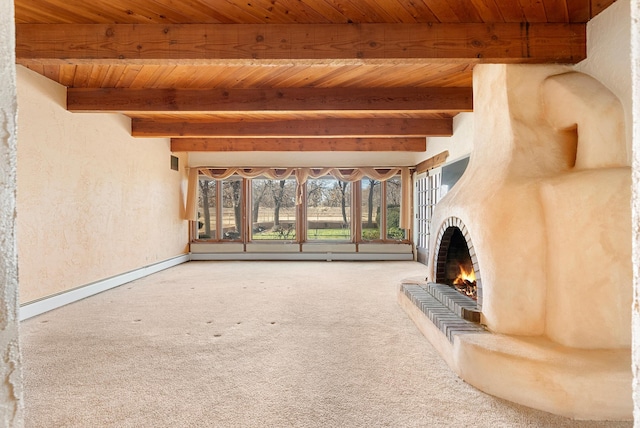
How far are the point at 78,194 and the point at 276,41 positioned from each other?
3246 mm

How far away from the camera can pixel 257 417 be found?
1.82 m

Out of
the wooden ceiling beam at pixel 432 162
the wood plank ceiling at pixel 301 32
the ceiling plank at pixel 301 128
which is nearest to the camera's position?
the wood plank ceiling at pixel 301 32

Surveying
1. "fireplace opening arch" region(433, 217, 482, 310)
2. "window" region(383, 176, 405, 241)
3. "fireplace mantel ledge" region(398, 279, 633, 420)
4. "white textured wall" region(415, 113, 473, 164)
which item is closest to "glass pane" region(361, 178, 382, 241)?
"window" region(383, 176, 405, 241)

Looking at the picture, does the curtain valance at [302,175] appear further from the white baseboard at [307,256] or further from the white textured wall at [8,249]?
the white textured wall at [8,249]

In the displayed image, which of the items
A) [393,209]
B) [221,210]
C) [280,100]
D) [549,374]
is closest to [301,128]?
[280,100]

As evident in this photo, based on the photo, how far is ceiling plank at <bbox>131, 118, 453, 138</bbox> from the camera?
525 cm

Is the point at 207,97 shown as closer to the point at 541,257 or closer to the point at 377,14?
the point at 377,14

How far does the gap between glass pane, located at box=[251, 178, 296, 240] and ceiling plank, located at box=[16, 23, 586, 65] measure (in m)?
5.38

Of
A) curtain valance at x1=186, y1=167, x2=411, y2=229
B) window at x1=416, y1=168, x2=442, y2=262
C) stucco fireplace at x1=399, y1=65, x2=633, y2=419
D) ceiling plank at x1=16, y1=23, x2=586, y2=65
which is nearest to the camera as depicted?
stucco fireplace at x1=399, y1=65, x2=633, y2=419

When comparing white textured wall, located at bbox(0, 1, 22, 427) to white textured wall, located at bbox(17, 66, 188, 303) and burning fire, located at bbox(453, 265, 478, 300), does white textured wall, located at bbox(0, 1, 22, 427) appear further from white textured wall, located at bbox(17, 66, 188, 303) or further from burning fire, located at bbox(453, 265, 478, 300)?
white textured wall, located at bbox(17, 66, 188, 303)

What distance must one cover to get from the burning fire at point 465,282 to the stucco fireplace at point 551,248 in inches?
30.1

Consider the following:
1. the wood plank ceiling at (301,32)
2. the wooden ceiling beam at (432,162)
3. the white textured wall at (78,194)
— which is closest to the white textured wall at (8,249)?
the wood plank ceiling at (301,32)

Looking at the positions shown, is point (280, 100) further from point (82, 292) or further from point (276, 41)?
point (82, 292)

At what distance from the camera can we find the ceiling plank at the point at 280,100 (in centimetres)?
399
